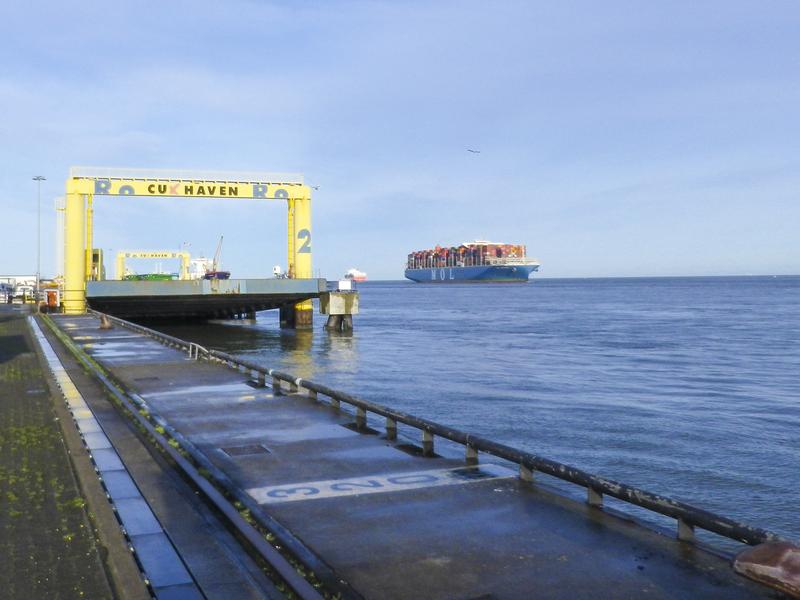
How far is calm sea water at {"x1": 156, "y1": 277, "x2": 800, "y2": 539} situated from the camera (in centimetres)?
1791

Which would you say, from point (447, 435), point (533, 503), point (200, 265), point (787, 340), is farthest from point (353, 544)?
point (200, 265)

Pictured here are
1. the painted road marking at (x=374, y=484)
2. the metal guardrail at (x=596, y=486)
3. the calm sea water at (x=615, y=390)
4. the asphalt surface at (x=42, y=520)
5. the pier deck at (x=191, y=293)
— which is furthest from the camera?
the pier deck at (x=191, y=293)

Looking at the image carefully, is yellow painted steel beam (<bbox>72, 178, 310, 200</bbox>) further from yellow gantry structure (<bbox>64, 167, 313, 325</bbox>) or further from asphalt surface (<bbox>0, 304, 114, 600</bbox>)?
asphalt surface (<bbox>0, 304, 114, 600</bbox>)

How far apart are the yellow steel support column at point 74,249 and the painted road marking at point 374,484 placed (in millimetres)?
53764

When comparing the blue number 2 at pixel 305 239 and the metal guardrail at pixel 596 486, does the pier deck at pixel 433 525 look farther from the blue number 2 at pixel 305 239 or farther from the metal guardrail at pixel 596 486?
the blue number 2 at pixel 305 239

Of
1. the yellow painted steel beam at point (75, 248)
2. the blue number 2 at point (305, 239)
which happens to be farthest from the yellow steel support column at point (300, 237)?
the yellow painted steel beam at point (75, 248)

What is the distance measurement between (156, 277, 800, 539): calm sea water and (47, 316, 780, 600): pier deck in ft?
21.9

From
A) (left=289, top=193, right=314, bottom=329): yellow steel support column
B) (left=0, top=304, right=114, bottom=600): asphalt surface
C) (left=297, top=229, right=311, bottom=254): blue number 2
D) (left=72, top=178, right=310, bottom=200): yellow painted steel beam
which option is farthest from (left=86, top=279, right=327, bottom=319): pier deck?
(left=0, top=304, right=114, bottom=600): asphalt surface

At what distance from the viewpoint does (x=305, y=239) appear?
64.8m

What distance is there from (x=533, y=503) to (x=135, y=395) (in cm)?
1225

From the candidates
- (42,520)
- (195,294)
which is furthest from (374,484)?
(195,294)

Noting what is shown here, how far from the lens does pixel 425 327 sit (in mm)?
72188

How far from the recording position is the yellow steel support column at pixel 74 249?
58.7 metres

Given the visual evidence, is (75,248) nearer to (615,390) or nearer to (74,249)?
(74,249)
